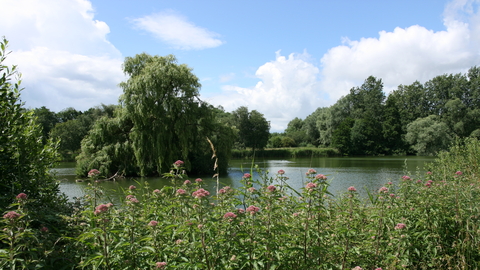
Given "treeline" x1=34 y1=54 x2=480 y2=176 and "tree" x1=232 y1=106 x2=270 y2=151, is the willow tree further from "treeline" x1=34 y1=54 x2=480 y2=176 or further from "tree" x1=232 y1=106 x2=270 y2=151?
"tree" x1=232 y1=106 x2=270 y2=151

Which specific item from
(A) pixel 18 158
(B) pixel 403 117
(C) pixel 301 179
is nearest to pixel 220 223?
(A) pixel 18 158

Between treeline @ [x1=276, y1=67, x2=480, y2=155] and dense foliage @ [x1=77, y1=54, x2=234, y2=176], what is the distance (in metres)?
40.3

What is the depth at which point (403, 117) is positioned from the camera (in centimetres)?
6300

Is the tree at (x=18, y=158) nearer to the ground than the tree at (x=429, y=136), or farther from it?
nearer to the ground

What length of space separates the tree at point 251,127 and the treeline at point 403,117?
43.3ft

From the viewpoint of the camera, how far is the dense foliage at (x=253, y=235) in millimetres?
2393

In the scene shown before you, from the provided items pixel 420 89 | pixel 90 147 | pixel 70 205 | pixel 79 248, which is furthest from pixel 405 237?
pixel 420 89

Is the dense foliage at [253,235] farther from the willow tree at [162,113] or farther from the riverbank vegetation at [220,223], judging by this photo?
the willow tree at [162,113]

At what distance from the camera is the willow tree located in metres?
21.2

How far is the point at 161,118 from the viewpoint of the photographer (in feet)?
71.6

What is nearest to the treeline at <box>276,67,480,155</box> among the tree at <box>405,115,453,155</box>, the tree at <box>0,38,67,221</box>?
the tree at <box>405,115,453,155</box>

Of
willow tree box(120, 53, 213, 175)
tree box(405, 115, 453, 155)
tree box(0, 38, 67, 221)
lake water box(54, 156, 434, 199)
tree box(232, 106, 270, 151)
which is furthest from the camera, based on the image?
tree box(232, 106, 270, 151)

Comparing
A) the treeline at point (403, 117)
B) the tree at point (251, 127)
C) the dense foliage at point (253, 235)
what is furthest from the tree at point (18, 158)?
the treeline at point (403, 117)

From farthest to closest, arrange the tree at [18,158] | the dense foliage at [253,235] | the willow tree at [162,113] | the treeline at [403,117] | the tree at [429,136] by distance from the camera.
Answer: the treeline at [403,117] < the tree at [429,136] < the willow tree at [162,113] < the tree at [18,158] < the dense foliage at [253,235]
